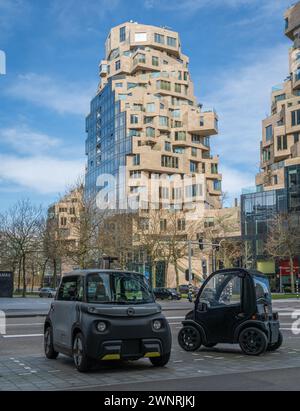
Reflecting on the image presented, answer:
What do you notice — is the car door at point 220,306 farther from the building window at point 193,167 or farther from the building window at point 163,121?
the building window at point 193,167

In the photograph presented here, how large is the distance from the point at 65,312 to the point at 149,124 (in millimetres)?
90755

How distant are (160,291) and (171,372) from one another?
44.8m

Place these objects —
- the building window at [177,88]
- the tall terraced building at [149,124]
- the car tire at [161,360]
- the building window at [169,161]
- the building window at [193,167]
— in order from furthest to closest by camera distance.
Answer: the building window at [177,88] → the building window at [193,167] → the building window at [169,161] → the tall terraced building at [149,124] → the car tire at [161,360]

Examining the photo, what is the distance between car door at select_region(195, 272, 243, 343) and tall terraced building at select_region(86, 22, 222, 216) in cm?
7717

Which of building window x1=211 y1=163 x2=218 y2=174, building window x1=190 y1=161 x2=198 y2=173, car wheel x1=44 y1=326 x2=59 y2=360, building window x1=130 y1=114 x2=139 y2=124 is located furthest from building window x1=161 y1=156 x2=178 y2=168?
car wheel x1=44 y1=326 x2=59 y2=360

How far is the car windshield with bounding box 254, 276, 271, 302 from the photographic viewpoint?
11.5m

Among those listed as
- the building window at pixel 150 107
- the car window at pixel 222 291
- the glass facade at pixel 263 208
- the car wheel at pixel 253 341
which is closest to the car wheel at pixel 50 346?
the car window at pixel 222 291

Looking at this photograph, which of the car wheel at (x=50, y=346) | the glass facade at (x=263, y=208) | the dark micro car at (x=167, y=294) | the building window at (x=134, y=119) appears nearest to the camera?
the car wheel at (x=50, y=346)

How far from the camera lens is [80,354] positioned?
Answer: 9.29 meters

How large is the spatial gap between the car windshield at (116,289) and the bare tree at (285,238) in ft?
168

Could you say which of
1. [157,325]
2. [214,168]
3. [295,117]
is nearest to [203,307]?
[157,325]

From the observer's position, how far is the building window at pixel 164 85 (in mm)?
104938

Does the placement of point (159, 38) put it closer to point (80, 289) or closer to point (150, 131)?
point (150, 131)

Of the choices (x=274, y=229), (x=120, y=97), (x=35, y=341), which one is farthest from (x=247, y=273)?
(x=120, y=97)
